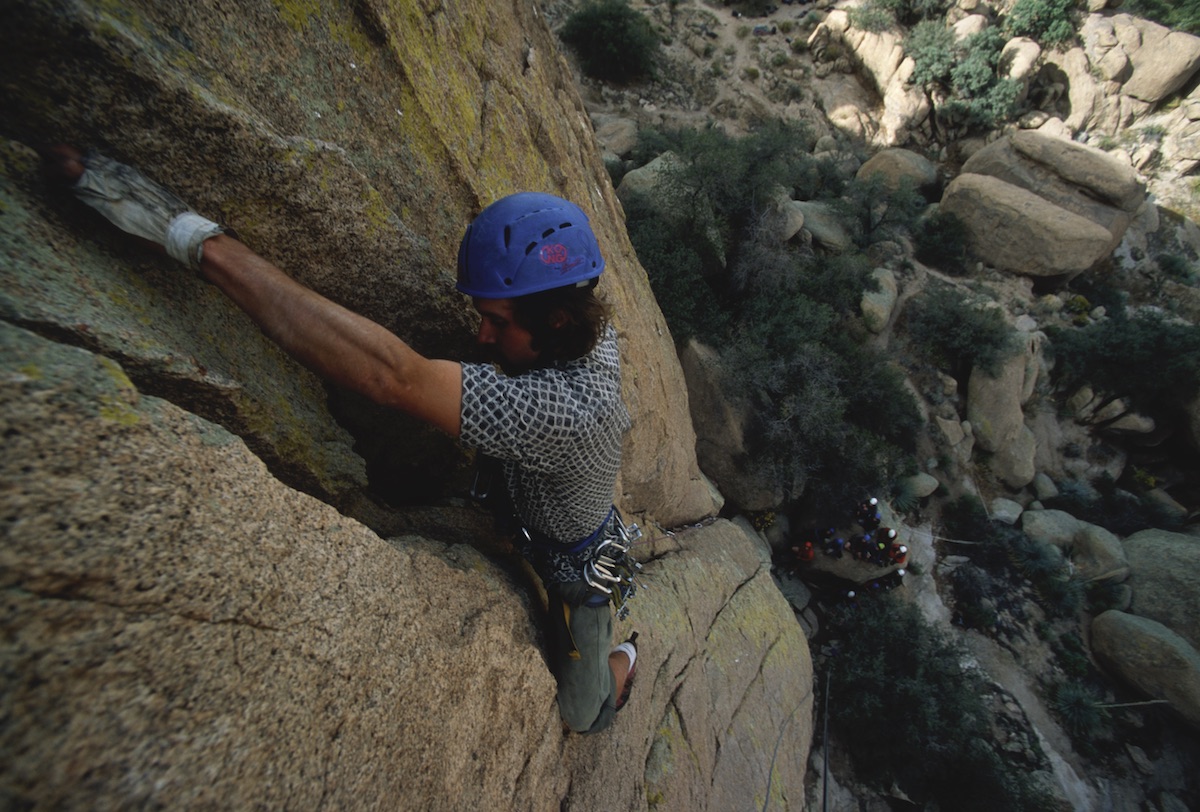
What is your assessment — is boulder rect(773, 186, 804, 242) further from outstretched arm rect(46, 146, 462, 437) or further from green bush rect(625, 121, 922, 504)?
outstretched arm rect(46, 146, 462, 437)

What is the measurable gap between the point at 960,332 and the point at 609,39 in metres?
15.1

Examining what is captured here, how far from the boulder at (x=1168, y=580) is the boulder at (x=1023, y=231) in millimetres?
8154

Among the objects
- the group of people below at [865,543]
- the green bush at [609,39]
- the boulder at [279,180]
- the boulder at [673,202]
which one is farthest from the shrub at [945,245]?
the boulder at [279,180]

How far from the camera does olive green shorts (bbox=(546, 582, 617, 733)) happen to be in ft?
8.40

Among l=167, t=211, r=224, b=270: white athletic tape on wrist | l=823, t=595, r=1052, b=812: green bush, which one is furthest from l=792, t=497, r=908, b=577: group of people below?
l=167, t=211, r=224, b=270: white athletic tape on wrist

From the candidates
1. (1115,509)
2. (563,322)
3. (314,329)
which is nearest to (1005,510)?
(1115,509)

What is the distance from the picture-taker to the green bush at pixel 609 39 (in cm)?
1836

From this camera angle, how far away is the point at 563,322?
6.41 feet

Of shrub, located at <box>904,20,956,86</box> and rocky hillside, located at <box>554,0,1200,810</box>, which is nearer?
rocky hillside, located at <box>554,0,1200,810</box>

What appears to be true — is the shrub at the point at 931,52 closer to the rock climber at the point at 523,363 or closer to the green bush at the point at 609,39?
the green bush at the point at 609,39

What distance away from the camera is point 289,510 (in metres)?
1.49

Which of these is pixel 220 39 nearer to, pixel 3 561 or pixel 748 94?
pixel 3 561

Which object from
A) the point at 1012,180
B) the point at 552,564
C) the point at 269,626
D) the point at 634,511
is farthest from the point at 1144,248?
the point at 269,626

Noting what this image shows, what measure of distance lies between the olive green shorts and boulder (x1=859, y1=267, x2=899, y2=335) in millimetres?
12109
